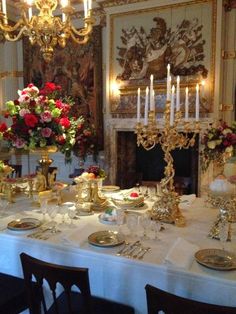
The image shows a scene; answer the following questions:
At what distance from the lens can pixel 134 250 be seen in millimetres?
1924

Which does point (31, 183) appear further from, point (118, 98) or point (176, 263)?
point (118, 98)

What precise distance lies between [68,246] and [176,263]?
0.72 meters

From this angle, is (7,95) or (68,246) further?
(7,95)

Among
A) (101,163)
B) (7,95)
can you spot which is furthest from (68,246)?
(7,95)

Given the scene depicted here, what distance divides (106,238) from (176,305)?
87cm

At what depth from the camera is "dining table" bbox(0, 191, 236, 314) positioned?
1658 millimetres

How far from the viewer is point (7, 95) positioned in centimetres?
731

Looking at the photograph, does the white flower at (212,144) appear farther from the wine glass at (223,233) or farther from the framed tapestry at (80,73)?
the framed tapestry at (80,73)

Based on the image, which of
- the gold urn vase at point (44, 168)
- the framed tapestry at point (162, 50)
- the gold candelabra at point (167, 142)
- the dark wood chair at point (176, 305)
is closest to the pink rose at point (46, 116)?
the gold urn vase at point (44, 168)

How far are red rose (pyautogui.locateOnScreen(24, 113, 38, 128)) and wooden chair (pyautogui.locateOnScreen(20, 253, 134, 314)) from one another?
137 centimetres

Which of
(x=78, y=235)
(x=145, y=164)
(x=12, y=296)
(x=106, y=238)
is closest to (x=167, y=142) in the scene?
(x=106, y=238)

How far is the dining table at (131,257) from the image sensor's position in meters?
1.66

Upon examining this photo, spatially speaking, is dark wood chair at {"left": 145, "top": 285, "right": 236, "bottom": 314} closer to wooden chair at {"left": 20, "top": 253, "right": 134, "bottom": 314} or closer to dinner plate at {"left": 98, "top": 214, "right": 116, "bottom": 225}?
wooden chair at {"left": 20, "top": 253, "right": 134, "bottom": 314}

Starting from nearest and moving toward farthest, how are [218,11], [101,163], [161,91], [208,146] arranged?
[208,146] → [218,11] → [161,91] → [101,163]
